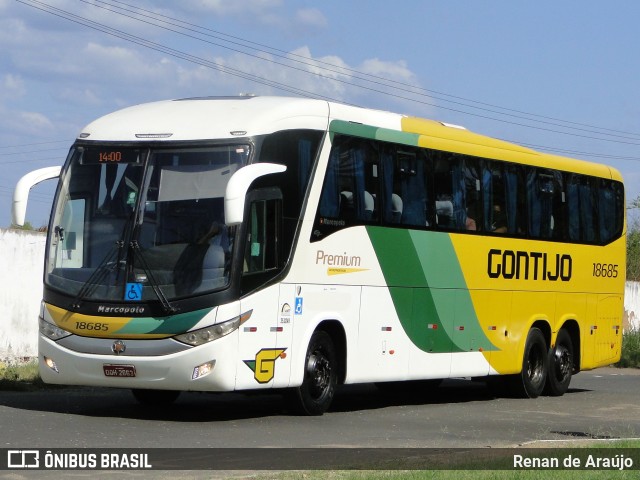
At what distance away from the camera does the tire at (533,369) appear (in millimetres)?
22797

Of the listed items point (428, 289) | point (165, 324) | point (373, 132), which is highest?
point (373, 132)

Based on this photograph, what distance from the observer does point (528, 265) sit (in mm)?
22562

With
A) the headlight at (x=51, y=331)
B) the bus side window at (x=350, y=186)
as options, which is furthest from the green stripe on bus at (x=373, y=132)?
the headlight at (x=51, y=331)

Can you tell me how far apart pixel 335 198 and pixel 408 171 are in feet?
7.19

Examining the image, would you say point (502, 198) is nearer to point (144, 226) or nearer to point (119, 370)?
point (144, 226)

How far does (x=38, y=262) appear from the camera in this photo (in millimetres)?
27750

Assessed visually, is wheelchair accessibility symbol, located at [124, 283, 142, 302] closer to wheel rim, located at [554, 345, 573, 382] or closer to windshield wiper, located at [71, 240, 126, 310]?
windshield wiper, located at [71, 240, 126, 310]

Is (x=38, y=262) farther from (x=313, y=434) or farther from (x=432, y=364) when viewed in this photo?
(x=313, y=434)

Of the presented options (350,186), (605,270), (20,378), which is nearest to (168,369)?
(350,186)

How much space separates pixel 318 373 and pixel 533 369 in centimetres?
679

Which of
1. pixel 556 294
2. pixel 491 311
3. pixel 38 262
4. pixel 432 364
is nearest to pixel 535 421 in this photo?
pixel 432 364

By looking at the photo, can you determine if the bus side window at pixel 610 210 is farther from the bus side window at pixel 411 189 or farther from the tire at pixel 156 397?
the tire at pixel 156 397

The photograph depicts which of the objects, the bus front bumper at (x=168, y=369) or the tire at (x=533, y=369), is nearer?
the bus front bumper at (x=168, y=369)

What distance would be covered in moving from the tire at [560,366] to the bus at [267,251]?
216 centimetres
